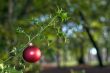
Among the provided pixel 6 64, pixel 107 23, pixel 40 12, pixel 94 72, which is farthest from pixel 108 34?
pixel 6 64

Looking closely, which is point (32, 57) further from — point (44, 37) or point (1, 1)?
point (1, 1)

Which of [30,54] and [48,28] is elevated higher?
[48,28]

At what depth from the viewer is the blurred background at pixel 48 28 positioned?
357 centimetres

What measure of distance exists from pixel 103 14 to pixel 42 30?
57.9 feet

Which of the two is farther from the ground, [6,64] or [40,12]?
[40,12]

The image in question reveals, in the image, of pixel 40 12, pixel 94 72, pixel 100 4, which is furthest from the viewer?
pixel 100 4

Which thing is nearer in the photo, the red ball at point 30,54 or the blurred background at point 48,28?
the red ball at point 30,54

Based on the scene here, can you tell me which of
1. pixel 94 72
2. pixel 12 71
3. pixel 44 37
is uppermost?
pixel 44 37

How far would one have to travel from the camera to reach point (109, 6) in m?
20.5

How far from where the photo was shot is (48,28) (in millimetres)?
3521

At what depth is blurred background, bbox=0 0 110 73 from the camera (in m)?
3.57

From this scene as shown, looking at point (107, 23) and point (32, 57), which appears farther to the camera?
point (107, 23)

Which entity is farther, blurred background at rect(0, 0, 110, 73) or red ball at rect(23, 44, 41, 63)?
blurred background at rect(0, 0, 110, 73)

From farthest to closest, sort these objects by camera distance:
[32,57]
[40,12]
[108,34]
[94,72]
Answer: [108,34] → [40,12] → [94,72] → [32,57]
